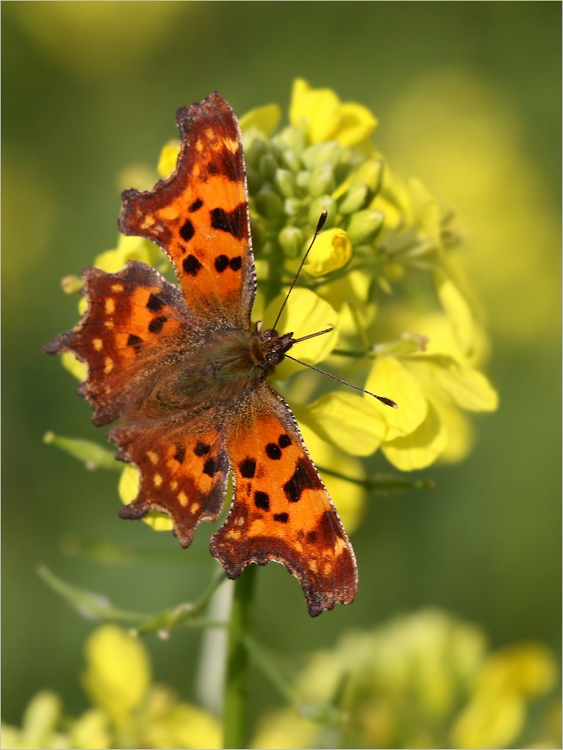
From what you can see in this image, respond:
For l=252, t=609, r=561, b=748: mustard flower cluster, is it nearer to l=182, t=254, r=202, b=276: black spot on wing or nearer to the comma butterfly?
the comma butterfly

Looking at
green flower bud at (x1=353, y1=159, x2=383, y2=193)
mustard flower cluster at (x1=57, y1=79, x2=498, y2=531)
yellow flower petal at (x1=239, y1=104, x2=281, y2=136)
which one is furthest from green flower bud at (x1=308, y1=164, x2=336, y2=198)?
yellow flower petal at (x1=239, y1=104, x2=281, y2=136)

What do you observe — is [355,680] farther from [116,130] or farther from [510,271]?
[116,130]

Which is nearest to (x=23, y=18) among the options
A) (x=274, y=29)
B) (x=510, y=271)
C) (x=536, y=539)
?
(x=274, y=29)

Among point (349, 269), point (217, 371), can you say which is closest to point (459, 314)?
point (349, 269)

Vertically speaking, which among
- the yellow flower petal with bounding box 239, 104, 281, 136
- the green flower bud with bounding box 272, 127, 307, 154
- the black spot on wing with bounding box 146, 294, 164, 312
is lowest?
the black spot on wing with bounding box 146, 294, 164, 312

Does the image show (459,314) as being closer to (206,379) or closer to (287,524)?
(206,379)
